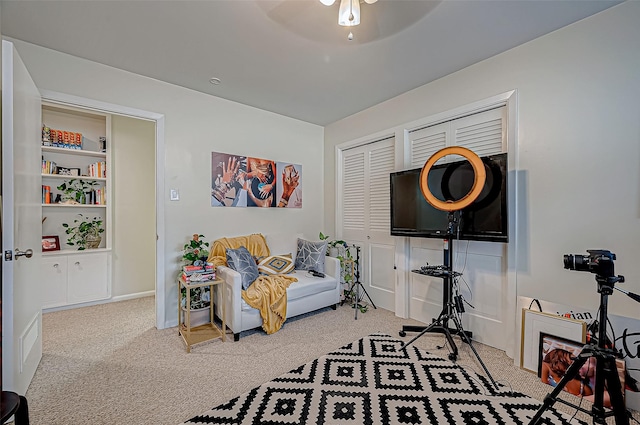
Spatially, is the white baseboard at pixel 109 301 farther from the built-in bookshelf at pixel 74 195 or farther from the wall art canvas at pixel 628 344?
the wall art canvas at pixel 628 344

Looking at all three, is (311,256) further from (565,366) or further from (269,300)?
(565,366)

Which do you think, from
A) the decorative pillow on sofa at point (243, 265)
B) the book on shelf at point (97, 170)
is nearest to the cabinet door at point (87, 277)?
the book on shelf at point (97, 170)

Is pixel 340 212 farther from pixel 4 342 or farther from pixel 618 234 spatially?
pixel 4 342

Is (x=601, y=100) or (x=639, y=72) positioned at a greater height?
(x=639, y=72)

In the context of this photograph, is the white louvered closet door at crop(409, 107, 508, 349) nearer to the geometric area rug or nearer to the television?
the television

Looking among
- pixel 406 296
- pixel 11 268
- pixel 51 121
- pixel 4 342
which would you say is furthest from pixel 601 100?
pixel 51 121

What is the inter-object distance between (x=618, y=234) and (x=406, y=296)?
1825mm

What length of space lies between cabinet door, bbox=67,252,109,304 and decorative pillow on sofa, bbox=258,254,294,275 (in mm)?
2159

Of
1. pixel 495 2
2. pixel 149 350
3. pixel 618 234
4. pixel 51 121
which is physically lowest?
pixel 149 350

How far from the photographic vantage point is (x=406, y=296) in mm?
3127

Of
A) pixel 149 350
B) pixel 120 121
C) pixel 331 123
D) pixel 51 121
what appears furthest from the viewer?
pixel 331 123

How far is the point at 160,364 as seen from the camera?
2154 millimetres

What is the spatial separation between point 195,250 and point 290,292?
107 centimetres

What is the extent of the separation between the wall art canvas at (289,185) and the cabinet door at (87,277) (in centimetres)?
240
